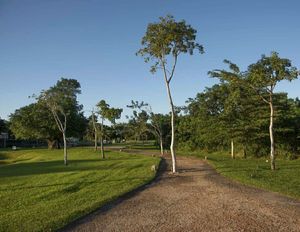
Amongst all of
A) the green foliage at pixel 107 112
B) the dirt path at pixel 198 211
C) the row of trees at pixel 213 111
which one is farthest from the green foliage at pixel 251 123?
the dirt path at pixel 198 211

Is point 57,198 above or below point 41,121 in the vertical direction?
below

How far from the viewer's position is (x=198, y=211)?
1047 centimetres

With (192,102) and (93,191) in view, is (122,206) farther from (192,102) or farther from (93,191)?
(192,102)

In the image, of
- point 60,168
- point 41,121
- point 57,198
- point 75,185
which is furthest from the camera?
point 41,121

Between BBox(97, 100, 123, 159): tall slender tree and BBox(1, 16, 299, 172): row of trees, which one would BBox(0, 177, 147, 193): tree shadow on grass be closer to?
BBox(1, 16, 299, 172): row of trees

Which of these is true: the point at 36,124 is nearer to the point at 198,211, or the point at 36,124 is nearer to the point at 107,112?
the point at 107,112

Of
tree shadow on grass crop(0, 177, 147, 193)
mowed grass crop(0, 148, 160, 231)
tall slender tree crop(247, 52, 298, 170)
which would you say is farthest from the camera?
tall slender tree crop(247, 52, 298, 170)

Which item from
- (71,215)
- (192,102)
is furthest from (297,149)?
(71,215)

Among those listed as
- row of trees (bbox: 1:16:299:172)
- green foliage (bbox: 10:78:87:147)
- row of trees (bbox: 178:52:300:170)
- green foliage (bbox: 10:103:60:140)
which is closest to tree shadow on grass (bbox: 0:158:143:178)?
row of trees (bbox: 1:16:299:172)

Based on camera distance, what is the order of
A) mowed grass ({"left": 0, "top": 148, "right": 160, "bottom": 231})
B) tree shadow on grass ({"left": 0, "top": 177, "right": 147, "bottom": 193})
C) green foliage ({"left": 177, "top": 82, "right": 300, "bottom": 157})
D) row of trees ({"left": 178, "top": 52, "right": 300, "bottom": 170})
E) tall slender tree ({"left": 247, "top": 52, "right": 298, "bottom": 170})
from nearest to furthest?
1. mowed grass ({"left": 0, "top": 148, "right": 160, "bottom": 231})
2. tree shadow on grass ({"left": 0, "top": 177, "right": 147, "bottom": 193})
3. tall slender tree ({"left": 247, "top": 52, "right": 298, "bottom": 170})
4. row of trees ({"left": 178, "top": 52, "right": 300, "bottom": 170})
5. green foliage ({"left": 177, "top": 82, "right": 300, "bottom": 157})

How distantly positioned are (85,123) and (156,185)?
179 feet

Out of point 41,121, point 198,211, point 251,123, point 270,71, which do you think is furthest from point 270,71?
point 41,121

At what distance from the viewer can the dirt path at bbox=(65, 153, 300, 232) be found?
8.84 meters

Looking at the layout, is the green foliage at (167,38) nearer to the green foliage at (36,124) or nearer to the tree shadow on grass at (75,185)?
the tree shadow on grass at (75,185)
